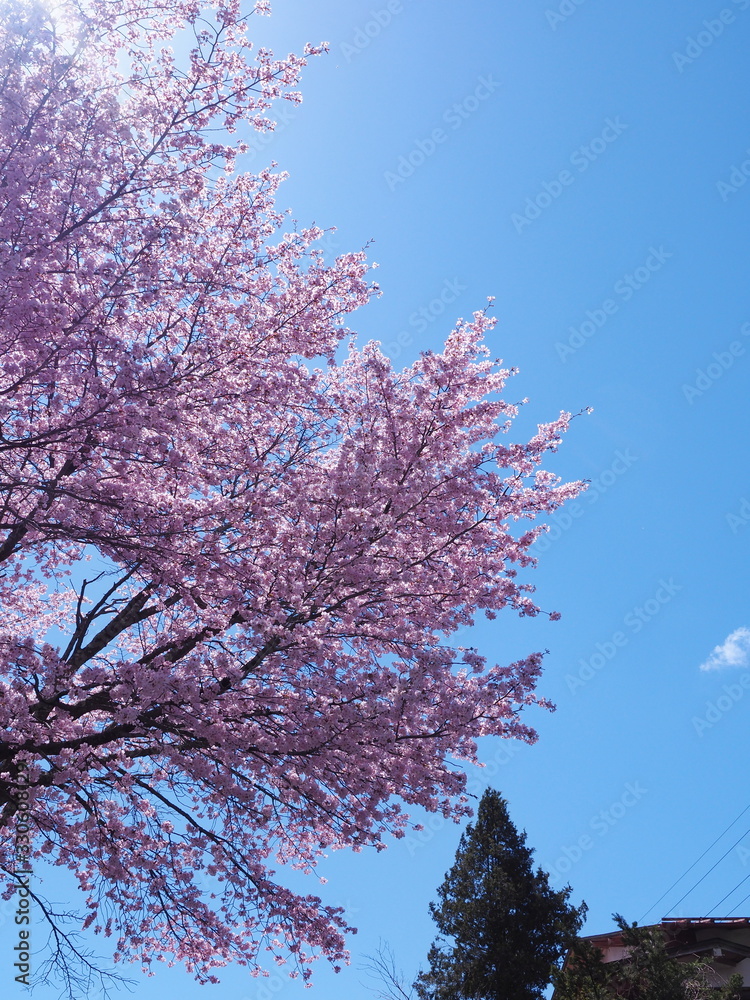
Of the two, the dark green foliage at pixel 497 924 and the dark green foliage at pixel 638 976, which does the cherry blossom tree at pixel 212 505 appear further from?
the dark green foliage at pixel 497 924

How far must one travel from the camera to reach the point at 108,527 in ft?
25.9

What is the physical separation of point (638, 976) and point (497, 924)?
798 centimetres

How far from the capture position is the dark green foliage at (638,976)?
1159 cm

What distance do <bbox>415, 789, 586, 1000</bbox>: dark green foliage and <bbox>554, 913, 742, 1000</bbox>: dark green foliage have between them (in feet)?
19.1

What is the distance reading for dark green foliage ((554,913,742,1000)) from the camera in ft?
38.0

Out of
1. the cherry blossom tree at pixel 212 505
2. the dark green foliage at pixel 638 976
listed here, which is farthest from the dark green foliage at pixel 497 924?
the cherry blossom tree at pixel 212 505

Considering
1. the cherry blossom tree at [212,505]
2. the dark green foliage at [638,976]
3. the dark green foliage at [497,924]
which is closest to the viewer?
the cherry blossom tree at [212,505]

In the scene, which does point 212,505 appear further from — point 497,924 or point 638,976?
point 497,924

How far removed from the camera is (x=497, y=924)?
19.3 m

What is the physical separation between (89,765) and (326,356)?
18.1 feet

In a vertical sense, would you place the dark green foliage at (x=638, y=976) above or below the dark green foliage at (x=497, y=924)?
below

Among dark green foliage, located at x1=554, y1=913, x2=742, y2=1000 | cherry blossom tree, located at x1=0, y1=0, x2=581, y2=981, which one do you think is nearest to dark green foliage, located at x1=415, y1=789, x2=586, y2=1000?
dark green foliage, located at x1=554, y1=913, x2=742, y2=1000

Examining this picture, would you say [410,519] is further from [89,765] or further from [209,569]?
[89,765]

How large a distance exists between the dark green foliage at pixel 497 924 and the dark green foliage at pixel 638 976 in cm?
581
